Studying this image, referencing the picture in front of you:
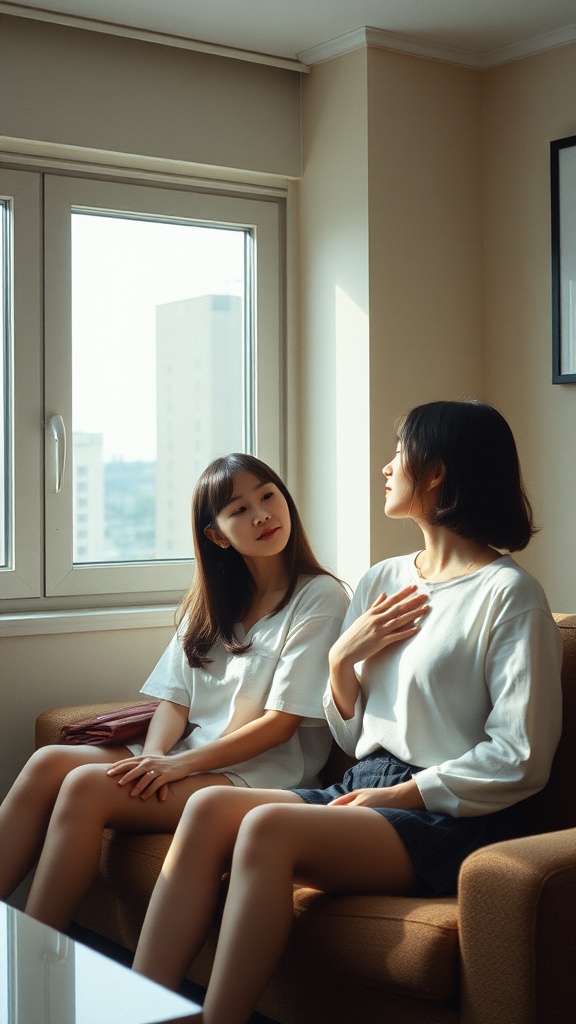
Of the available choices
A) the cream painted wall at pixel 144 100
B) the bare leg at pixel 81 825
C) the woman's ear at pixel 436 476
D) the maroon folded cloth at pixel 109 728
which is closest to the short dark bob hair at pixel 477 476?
the woman's ear at pixel 436 476

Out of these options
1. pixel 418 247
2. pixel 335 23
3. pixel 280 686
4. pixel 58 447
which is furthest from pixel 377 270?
pixel 280 686

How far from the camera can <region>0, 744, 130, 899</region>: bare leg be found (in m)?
2.46

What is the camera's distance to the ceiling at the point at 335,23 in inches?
118

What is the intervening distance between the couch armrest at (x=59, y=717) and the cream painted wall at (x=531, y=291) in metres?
1.26

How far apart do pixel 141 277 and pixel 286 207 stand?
1.66 feet

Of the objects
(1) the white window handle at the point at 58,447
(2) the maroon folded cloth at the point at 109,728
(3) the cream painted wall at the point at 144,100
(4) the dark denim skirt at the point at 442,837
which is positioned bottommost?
(4) the dark denim skirt at the point at 442,837

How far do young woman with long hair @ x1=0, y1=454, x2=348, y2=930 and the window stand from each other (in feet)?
2.05

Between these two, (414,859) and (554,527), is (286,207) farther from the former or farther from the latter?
(414,859)

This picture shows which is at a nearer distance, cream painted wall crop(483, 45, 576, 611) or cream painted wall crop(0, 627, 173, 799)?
cream painted wall crop(0, 627, 173, 799)

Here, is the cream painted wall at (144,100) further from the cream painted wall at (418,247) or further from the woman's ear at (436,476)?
the woman's ear at (436,476)

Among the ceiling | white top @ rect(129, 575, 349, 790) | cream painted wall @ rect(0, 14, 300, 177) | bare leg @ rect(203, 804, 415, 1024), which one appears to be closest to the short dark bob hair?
white top @ rect(129, 575, 349, 790)

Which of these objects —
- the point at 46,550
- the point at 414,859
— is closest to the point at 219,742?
the point at 414,859

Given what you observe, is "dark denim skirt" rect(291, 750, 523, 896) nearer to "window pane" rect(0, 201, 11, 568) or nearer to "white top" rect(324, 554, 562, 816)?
"white top" rect(324, 554, 562, 816)

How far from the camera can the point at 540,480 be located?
11.0 feet
